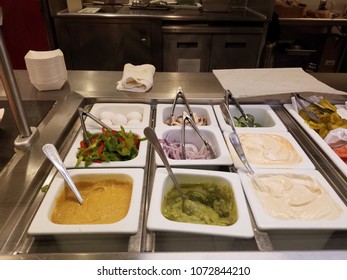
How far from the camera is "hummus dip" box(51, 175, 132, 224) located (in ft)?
2.12

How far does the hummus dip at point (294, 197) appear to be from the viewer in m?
0.66

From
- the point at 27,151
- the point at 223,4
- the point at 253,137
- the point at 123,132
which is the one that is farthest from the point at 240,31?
the point at 27,151

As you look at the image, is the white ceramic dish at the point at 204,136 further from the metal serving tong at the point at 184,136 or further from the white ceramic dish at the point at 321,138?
the white ceramic dish at the point at 321,138

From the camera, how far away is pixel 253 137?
957 millimetres

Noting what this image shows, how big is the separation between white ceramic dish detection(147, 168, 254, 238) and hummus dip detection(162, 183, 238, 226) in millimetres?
18

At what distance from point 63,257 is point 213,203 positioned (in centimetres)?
40

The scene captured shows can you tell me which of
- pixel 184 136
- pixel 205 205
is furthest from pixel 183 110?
pixel 205 205

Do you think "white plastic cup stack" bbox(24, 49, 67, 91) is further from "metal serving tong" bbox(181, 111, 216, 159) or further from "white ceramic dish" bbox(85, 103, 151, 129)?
"metal serving tong" bbox(181, 111, 216, 159)

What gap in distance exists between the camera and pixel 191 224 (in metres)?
0.59

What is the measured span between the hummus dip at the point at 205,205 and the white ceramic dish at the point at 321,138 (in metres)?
0.38

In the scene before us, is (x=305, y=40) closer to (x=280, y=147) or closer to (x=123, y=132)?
(x=280, y=147)

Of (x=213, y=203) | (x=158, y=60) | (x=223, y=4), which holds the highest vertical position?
(x=223, y=4)

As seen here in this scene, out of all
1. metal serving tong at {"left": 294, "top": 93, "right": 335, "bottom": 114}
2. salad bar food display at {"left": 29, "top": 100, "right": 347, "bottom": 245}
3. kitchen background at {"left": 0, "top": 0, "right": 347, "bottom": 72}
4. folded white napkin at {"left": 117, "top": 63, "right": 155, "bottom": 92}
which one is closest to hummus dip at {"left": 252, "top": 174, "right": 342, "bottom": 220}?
salad bar food display at {"left": 29, "top": 100, "right": 347, "bottom": 245}

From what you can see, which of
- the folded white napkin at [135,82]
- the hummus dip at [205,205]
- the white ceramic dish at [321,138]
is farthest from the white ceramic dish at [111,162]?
the white ceramic dish at [321,138]
